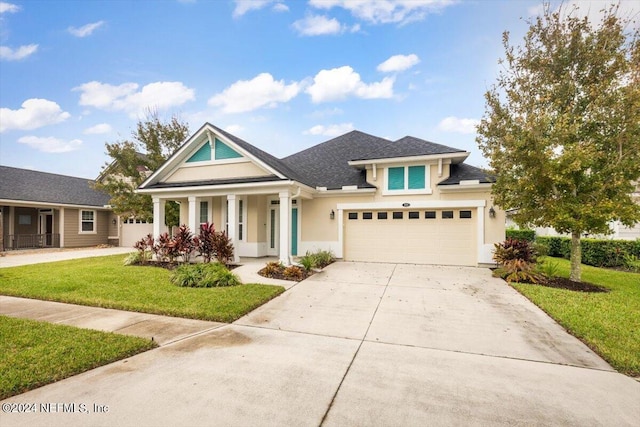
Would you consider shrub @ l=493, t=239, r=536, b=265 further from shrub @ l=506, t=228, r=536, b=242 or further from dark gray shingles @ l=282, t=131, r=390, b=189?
shrub @ l=506, t=228, r=536, b=242

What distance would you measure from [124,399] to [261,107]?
1864 cm

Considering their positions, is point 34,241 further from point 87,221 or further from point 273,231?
point 273,231

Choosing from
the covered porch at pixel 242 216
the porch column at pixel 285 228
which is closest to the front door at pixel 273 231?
the covered porch at pixel 242 216

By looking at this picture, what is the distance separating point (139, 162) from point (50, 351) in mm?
14884

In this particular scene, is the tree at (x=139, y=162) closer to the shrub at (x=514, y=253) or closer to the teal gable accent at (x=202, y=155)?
the teal gable accent at (x=202, y=155)

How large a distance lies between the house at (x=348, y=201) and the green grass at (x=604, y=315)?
11.9 ft

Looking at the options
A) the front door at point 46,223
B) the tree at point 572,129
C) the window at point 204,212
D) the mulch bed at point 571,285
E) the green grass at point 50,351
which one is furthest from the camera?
the front door at point 46,223

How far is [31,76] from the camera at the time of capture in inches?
563

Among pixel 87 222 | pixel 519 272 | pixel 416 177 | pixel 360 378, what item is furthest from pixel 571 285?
pixel 87 222

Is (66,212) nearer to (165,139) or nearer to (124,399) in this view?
(165,139)

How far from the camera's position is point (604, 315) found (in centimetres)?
558

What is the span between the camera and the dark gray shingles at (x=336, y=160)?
13.2m

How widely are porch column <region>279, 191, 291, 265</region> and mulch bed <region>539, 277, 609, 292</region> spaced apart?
782cm

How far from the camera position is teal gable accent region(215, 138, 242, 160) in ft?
39.8
